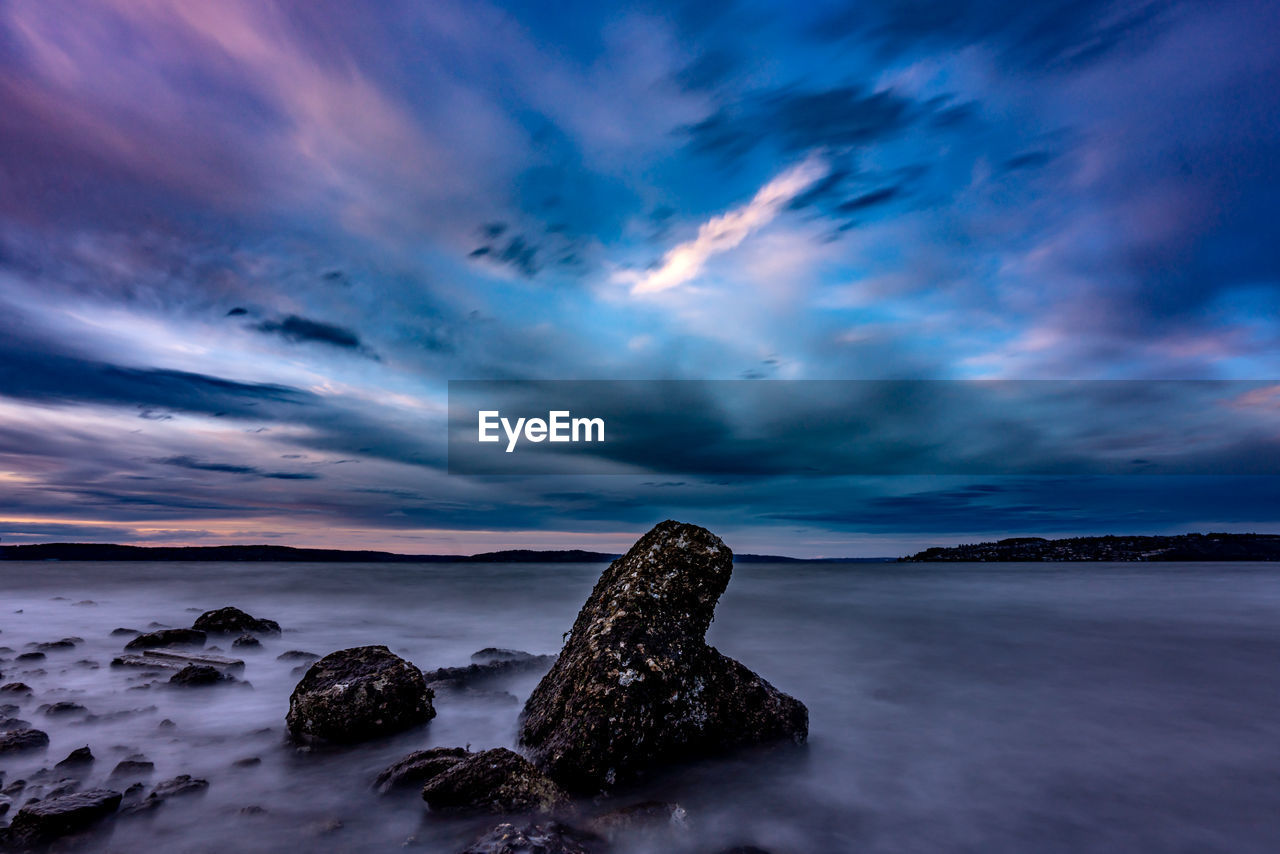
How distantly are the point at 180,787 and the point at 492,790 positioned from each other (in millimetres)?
2548

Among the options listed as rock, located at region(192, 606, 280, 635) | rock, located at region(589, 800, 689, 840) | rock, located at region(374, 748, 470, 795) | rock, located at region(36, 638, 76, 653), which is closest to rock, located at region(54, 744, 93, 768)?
rock, located at region(374, 748, 470, 795)

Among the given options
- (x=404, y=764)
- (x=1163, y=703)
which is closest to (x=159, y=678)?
(x=404, y=764)

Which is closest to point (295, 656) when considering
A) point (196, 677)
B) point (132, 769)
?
point (196, 677)

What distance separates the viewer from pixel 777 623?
16797 mm

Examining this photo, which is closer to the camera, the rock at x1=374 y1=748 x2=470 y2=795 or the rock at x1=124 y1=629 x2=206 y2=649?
the rock at x1=374 y1=748 x2=470 y2=795

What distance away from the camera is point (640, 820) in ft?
13.5

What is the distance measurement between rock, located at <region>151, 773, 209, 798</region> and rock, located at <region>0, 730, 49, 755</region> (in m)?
1.65

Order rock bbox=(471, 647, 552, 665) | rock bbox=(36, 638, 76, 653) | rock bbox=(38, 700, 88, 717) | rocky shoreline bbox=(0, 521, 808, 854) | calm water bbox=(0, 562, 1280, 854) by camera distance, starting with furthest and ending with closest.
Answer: rock bbox=(36, 638, 76, 653) < rock bbox=(471, 647, 552, 665) < rock bbox=(38, 700, 88, 717) < calm water bbox=(0, 562, 1280, 854) < rocky shoreline bbox=(0, 521, 808, 854)

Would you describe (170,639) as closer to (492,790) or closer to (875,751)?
(492,790)

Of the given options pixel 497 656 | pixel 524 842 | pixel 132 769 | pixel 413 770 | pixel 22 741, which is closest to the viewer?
pixel 524 842

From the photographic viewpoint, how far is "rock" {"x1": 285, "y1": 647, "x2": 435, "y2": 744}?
5.80 metres

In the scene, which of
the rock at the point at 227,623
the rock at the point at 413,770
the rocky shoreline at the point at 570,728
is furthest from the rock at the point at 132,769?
the rock at the point at 227,623

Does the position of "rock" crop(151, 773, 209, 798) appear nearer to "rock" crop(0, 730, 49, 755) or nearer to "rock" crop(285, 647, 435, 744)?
"rock" crop(285, 647, 435, 744)

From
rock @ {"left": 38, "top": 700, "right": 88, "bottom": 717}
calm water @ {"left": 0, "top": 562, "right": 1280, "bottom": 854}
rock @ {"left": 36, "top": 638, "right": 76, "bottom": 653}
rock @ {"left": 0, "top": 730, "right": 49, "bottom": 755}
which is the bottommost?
calm water @ {"left": 0, "top": 562, "right": 1280, "bottom": 854}
